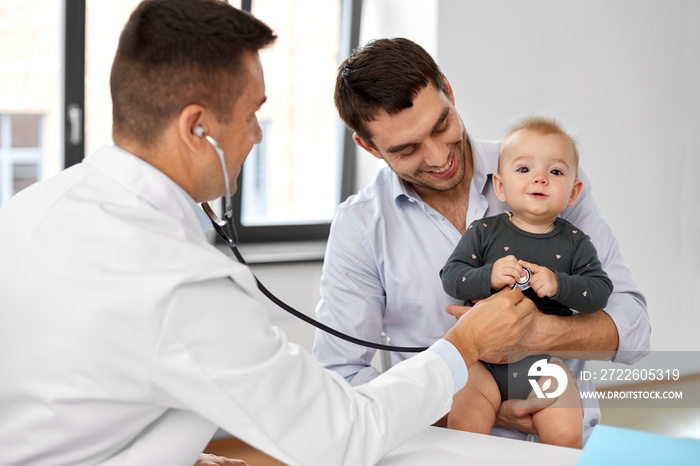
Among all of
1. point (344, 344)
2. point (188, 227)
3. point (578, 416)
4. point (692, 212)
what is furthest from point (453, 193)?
point (692, 212)

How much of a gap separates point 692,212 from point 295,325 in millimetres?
2417

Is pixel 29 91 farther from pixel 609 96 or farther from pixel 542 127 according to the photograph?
pixel 609 96

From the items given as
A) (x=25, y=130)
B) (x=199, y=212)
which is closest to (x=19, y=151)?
(x=25, y=130)

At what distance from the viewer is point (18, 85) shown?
3.23 m

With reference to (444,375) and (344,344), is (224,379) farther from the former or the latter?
(344,344)

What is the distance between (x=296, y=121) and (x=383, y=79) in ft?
7.68

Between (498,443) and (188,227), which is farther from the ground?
(188,227)

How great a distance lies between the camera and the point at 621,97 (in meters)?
3.90

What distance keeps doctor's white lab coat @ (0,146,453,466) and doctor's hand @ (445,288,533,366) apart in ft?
0.94

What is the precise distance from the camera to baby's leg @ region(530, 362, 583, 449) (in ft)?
4.63

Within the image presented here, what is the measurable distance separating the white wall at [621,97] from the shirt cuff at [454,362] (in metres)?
2.51

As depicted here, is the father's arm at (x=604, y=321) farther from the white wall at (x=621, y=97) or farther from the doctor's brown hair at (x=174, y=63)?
the white wall at (x=621, y=97)

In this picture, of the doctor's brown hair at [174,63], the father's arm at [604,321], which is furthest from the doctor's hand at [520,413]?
the doctor's brown hair at [174,63]

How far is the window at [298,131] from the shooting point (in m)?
3.88
